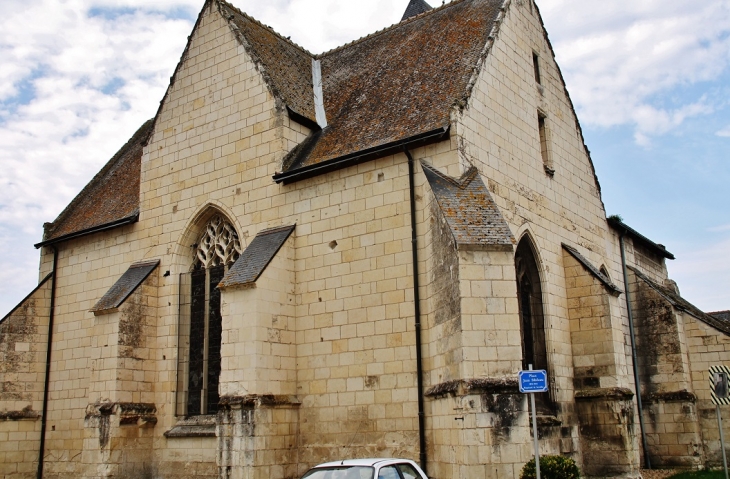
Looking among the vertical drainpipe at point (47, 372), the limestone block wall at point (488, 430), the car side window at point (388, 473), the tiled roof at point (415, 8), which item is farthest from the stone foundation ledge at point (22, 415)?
the tiled roof at point (415, 8)

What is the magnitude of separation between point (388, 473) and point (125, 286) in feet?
34.1

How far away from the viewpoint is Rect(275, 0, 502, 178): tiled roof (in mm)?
14789

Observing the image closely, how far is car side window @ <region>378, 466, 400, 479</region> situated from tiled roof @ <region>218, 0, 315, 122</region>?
377 inches

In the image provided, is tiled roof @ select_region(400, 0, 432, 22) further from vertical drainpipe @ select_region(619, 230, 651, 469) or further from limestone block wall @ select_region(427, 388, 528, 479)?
limestone block wall @ select_region(427, 388, 528, 479)

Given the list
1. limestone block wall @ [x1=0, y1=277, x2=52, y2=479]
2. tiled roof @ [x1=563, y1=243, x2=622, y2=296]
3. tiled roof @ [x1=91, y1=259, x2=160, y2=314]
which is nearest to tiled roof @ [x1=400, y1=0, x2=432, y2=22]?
tiled roof @ [x1=563, y1=243, x2=622, y2=296]

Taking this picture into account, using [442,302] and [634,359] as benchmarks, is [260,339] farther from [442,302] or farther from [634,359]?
[634,359]

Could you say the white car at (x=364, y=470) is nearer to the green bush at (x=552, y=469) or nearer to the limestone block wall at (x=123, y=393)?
the green bush at (x=552, y=469)

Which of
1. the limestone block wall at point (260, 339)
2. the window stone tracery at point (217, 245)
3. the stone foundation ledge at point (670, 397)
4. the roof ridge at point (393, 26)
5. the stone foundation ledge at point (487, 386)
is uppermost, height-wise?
the roof ridge at point (393, 26)

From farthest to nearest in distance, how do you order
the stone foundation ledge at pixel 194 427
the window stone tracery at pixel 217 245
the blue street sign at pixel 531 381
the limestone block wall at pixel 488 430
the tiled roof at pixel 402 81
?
the window stone tracery at pixel 217 245, the stone foundation ledge at pixel 194 427, the tiled roof at pixel 402 81, the limestone block wall at pixel 488 430, the blue street sign at pixel 531 381

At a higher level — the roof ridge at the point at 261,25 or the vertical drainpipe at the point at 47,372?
the roof ridge at the point at 261,25

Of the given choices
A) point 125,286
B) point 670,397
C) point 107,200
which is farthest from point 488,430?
point 107,200

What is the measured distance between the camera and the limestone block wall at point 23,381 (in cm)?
1817

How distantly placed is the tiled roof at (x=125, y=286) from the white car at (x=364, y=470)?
895 cm

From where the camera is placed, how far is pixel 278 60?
18250mm
